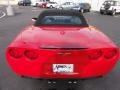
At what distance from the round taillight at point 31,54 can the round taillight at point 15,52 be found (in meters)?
0.09

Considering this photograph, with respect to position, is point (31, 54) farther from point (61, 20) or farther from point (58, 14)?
point (58, 14)

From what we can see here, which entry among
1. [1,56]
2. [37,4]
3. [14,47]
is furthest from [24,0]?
[14,47]

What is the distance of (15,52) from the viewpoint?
19.0 feet

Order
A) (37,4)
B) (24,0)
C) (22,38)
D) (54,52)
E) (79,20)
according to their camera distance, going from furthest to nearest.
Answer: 1. (24,0)
2. (37,4)
3. (79,20)
4. (22,38)
5. (54,52)

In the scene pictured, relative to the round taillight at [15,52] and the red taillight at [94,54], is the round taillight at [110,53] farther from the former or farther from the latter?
the round taillight at [15,52]

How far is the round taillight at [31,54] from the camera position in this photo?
571 cm

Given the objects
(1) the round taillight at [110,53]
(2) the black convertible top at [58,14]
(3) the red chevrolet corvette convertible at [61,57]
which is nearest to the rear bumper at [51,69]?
(3) the red chevrolet corvette convertible at [61,57]

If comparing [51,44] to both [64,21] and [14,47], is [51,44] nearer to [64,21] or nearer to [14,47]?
[14,47]

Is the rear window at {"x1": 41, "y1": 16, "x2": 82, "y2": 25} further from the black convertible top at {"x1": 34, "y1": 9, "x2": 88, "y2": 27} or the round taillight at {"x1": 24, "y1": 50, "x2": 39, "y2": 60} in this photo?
the round taillight at {"x1": 24, "y1": 50, "x2": 39, "y2": 60}

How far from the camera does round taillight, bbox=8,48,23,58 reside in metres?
5.77

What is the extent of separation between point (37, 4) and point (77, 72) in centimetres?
5716

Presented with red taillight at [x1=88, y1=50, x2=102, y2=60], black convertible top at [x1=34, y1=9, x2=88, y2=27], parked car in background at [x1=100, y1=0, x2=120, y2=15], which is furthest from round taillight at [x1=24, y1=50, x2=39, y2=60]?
parked car in background at [x1=100, y1=0, x2=120, y2=15]

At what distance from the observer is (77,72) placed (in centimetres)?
573

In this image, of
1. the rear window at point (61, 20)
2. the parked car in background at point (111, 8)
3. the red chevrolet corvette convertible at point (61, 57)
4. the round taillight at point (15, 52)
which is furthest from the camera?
the parked car in background at point (111, 8)
